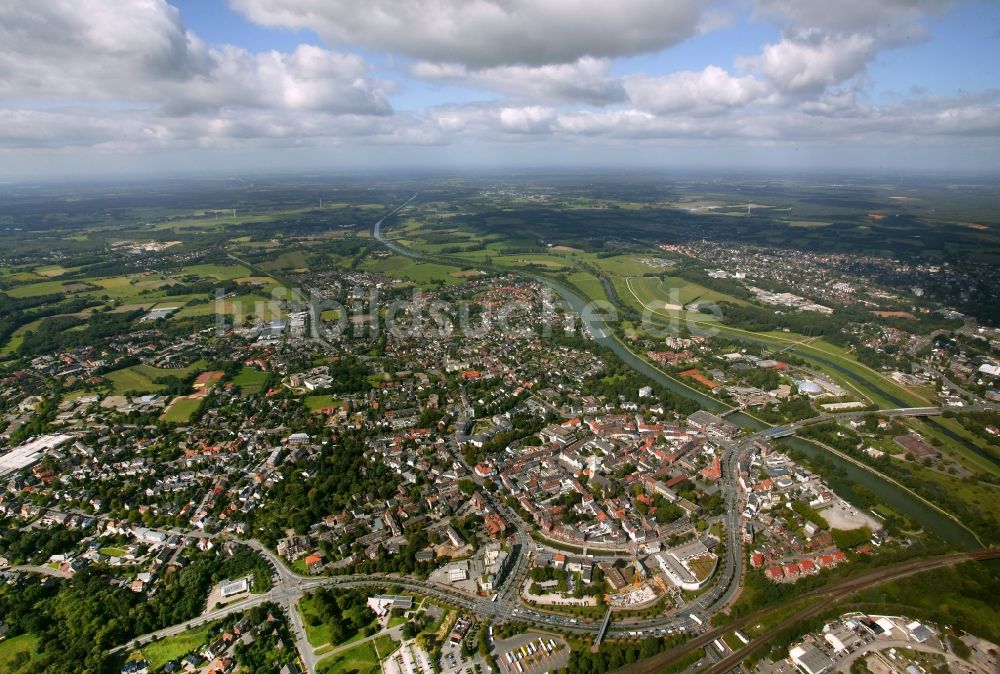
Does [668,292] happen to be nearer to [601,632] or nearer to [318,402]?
[318,402]

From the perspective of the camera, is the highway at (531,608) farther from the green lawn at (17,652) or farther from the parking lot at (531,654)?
the green lawn at (17,652)

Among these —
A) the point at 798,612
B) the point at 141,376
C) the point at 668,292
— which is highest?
the point at 141,376

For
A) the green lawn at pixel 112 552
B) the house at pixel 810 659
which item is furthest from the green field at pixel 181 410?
the house at pixel 810 659

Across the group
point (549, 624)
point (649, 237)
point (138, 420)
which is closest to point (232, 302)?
point (138, 420)

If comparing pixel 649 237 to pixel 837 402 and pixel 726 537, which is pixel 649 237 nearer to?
pixel 837 402

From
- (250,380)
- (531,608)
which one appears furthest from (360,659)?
(250,380)
